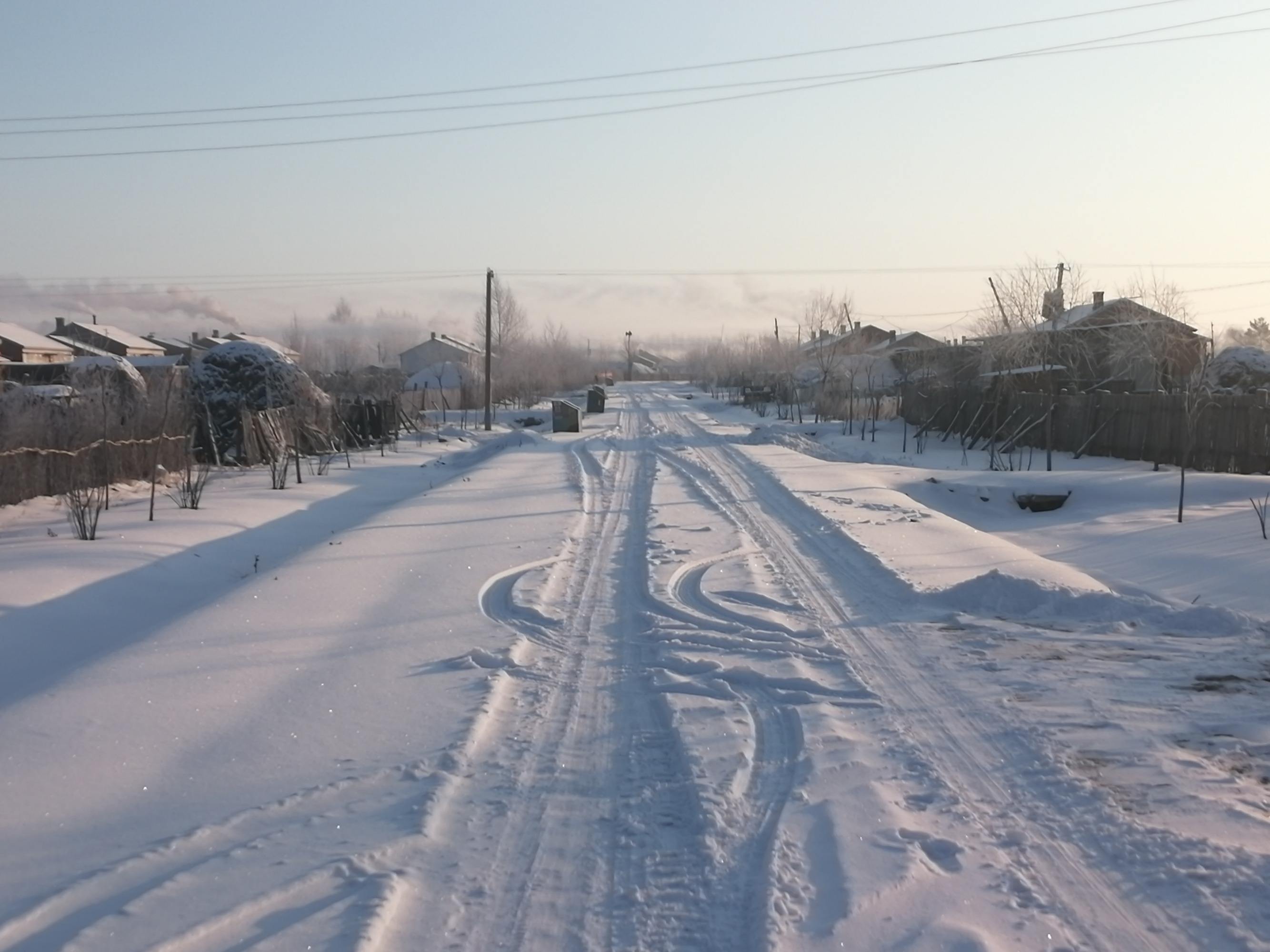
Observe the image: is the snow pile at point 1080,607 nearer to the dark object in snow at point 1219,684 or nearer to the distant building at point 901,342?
the dark object in snow at point 1219,684

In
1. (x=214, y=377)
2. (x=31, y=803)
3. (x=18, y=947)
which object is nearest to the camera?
(x=18, y=947)

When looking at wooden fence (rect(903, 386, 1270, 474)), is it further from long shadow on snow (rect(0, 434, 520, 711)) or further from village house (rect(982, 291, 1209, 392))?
long shadow on snow (rect(0, 434, 520, 711))

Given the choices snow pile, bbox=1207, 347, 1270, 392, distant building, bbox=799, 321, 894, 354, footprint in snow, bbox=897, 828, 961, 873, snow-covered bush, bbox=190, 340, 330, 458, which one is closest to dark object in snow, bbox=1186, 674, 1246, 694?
footprint in snow, bbox=897, 828, 961, 873

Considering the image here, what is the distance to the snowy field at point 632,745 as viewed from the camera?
4137 millimetres

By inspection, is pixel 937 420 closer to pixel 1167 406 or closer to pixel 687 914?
pixel 1167 406

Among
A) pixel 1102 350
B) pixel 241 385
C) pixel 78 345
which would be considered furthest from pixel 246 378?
pixel 78 345

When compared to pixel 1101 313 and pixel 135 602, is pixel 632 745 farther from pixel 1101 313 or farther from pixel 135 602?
pixel 1101 313

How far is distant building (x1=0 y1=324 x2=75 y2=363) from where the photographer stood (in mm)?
56406

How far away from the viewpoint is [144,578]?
11.1 m

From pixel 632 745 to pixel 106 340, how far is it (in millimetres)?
73180

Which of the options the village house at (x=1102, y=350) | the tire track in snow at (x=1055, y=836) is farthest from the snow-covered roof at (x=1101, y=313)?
the tire track in snow at (x=1055, y=836)

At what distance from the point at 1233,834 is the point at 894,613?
4.67 m

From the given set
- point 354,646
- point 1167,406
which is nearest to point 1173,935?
point 354,646

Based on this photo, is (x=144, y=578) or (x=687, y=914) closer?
(x=687, y=914)
